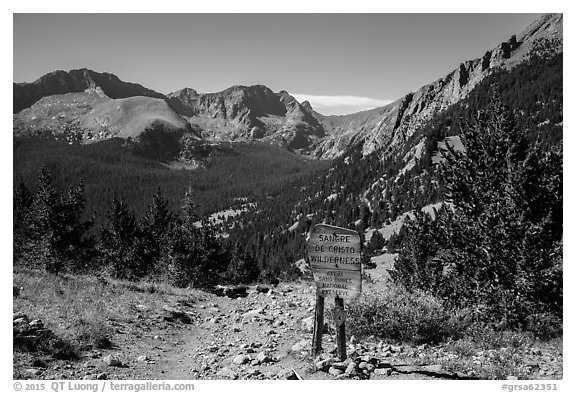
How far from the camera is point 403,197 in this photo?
4712 inches

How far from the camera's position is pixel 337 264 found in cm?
839

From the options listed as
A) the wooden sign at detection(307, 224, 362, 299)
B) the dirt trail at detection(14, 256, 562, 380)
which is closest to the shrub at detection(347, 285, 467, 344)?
the dirt trail at detection(14, 256, 562, 380)

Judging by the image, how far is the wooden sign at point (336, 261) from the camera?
831 cm

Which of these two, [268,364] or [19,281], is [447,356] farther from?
[19,281]

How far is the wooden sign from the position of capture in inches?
327

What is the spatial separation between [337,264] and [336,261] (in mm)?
70
